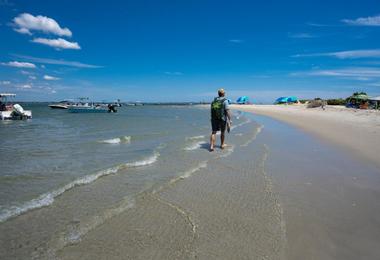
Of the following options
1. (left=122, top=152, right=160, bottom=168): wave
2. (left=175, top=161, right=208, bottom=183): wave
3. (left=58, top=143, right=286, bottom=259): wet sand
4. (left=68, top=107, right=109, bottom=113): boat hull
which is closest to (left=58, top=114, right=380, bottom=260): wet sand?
(left=58, top=143, right=286, bottom=259): wet sand

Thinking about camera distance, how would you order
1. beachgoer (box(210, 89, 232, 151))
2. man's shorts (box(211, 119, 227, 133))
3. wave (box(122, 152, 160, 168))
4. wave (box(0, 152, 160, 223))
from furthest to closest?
1. man's shorts (box(211, 119, 227, 133))
2. beachgoer (box(210, 89, 232, 151))
3. wave (box(122, 152, 160, 168))
4. wave (box(0, 152, 160, 223))

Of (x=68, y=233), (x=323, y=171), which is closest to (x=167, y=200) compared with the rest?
(x=68, y=233)

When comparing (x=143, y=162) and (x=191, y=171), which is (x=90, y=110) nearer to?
(x=143, y=162)

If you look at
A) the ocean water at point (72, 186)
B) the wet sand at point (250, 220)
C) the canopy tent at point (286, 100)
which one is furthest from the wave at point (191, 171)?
the canopy tent at point (286, 100)

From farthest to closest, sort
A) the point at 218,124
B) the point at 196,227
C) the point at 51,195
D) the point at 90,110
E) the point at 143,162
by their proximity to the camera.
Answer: the point at 90,110
the point at 218,124
the point at 143,162
the point at 51,195
the point at 196,227

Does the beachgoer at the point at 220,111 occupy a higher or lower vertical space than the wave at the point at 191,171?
higher

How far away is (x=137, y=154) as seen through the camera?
10.8 metres

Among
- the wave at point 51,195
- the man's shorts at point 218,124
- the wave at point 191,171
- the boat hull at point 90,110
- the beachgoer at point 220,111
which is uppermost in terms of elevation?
the beachgoer at point 220,111

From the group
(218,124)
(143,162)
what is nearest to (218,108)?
(218,124)

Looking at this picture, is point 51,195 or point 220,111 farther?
point 220,111

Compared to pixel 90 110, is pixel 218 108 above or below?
above

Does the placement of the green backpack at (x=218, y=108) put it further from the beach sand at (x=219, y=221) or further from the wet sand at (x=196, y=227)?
the wet sand at (x=196, y=227)

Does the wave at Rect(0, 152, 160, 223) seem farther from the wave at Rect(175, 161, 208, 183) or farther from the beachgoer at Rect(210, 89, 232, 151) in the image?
the beachgoer at Rect(210, 89, 232, 151)

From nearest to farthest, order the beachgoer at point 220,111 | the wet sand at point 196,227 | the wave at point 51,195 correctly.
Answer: the wet sand at point 196,227
the wave at point 51,195
the beachgoer at point 220,111
